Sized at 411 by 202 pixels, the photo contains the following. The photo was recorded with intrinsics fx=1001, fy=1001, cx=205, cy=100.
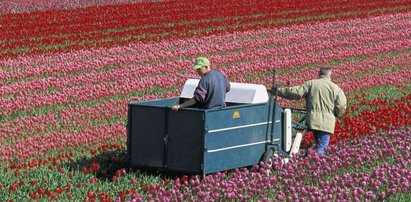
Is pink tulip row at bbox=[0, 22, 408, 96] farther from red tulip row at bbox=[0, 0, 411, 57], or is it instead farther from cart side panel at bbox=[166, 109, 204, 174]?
cart side panel at bbox=[166, 109, 204, 174]

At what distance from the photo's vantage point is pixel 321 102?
12.5m

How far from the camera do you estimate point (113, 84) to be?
19.0 metres

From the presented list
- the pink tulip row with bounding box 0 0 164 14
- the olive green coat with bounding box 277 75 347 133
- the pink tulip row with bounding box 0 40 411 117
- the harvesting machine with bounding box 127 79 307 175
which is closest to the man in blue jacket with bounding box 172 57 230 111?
the harvesting machine with bounding box 127 79 307 175

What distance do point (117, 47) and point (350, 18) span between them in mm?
9716

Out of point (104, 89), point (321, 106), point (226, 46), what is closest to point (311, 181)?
point (321, 106)

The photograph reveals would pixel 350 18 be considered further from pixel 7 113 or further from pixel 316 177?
pixel 316 177

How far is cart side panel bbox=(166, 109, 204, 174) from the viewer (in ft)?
36.0

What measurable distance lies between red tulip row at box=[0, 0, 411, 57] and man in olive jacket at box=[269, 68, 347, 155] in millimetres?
12370

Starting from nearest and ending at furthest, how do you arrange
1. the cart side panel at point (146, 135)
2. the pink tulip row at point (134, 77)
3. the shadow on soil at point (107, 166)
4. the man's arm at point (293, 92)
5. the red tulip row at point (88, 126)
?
the cart side panel at point (146, 135) → the shadow on soil at point (107, 166) → the man's arm at point (293, 92) → the red tulip row at point (88, 126) → the pink tulip row at point (134, 77)

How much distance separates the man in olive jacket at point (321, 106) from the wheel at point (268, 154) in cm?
100

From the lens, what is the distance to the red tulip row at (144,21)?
86.4 feet

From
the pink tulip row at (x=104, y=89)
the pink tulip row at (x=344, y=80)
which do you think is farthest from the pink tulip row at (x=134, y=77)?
the pink tulip row at (x=344, y=80)

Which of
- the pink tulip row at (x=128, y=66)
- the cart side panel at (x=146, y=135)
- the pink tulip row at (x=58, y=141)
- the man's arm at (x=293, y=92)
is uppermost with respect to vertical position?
the man's arm at (x=293, y=92)

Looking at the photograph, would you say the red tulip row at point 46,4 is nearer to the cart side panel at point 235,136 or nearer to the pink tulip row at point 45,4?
the pink tulip row at point 45,4
